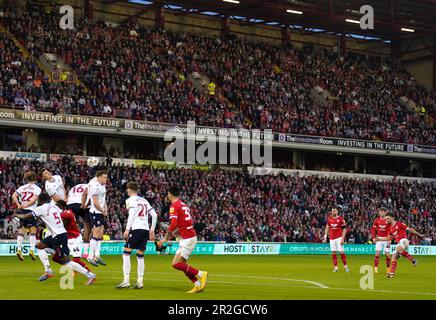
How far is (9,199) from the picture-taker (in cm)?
4506

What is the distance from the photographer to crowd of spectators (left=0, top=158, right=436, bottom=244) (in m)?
48.9

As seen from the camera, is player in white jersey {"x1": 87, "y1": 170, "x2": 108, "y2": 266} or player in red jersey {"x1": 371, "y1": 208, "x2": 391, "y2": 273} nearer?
player in white jersey {"x1": 87, "y1": 170, "x2": 108, "y2": 266}

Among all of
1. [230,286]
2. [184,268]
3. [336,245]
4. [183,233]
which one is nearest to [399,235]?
[336,245]

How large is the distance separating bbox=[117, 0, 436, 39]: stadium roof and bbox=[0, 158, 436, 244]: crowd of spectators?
14.0 metres

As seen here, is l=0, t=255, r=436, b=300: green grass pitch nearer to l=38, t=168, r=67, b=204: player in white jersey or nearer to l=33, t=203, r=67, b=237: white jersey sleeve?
l=33, t=203, r=67, b=237: white jersey sleeve

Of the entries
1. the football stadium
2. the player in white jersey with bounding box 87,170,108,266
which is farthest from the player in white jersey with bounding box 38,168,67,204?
the football stadium

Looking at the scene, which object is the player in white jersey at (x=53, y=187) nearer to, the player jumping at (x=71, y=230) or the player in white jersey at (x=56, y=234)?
the player jumping at (x=71, y=230)

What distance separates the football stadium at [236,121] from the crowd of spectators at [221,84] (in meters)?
0.15

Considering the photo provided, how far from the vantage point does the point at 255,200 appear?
189 ft

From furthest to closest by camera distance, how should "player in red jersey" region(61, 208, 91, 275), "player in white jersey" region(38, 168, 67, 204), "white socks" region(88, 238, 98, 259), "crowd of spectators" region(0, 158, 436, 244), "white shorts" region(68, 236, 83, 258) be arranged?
"crowd of spectators" region(0, 158, 436, 244) → "white socks" region(88, 238, 98, 259) → "player in white jersey" region(38, 168, 67, 204) → "player in red jersey" region(61, 208, 91, 275) → "white shorts" region(68, 236, 83, 258)

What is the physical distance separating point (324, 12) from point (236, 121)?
44.7 ft

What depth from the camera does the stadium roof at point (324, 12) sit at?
2639 inches
